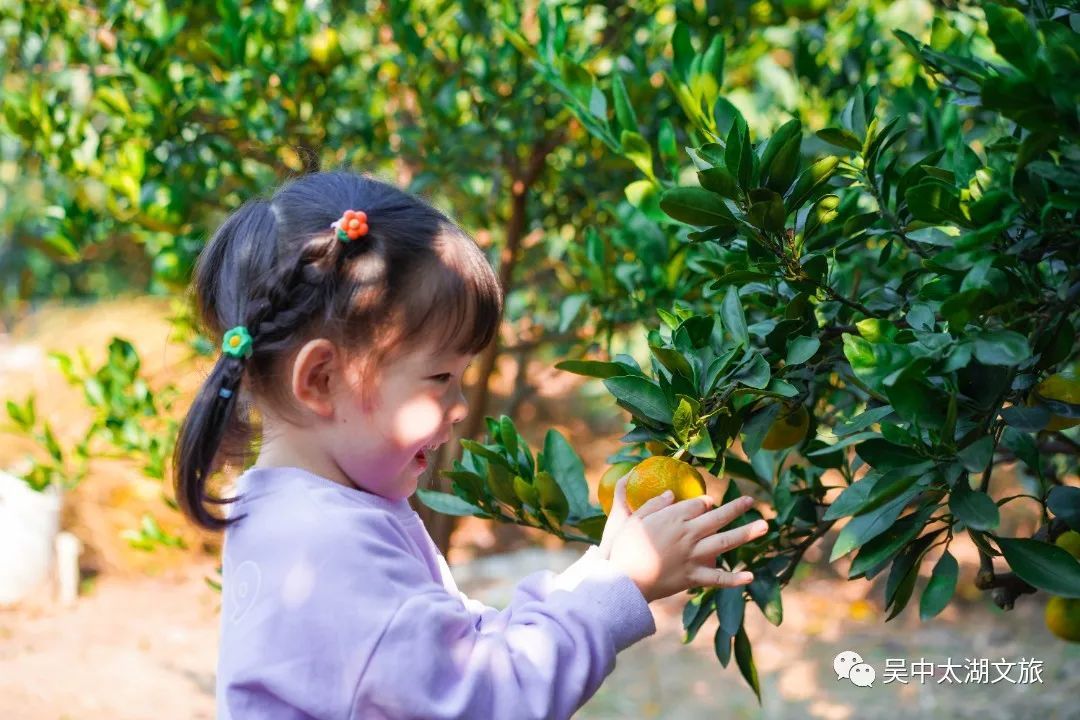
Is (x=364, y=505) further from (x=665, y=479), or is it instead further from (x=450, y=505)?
(x=665, y=479)

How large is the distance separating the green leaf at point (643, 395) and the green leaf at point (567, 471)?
334mm

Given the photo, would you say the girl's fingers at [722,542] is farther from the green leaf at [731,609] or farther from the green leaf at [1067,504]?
the green leaf at [1067,504]

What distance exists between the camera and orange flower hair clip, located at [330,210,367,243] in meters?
1.40

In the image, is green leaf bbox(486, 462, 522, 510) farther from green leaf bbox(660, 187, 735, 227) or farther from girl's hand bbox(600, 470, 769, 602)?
green leaf bbox(660, 187, 735, 227)

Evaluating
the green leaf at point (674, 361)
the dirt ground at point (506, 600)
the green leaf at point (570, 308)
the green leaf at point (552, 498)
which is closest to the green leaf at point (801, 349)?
the green leaf at point (674, 361)

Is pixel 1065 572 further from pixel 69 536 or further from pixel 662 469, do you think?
pixel 69 536

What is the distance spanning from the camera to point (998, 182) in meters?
1.13

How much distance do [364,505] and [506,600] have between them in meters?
3.60

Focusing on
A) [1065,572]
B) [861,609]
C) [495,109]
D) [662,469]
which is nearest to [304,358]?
[662,469]

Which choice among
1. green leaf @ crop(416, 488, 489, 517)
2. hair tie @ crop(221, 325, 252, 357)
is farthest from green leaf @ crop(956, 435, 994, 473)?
hair tie @ crop(221, 325, 252, 357)

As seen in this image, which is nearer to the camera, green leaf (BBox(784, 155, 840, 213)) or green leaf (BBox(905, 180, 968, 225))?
green leaf (BBox(905, 180, 968, 225))

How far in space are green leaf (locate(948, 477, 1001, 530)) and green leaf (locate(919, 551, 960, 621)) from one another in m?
0.14

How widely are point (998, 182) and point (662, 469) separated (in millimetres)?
461

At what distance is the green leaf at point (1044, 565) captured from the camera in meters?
1.16
